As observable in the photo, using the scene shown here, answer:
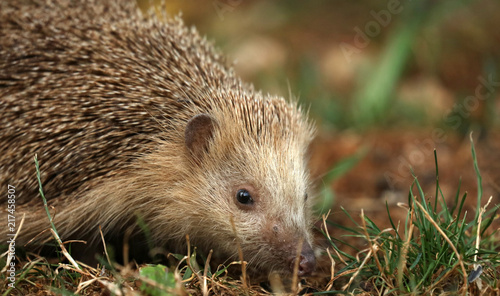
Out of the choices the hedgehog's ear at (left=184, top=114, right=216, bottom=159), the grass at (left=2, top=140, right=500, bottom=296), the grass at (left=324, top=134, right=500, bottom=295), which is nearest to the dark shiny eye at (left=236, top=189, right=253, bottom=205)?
the hedgehog's ear at (left=184, top=114, right=216, bottom=159)

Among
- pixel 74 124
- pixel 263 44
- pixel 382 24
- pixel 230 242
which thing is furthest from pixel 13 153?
pixel 382 24

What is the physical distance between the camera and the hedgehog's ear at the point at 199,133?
409 centimetres

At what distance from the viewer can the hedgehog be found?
398 centimetres

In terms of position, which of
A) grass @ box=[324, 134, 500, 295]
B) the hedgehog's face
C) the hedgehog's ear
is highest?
the hedgehog's ear

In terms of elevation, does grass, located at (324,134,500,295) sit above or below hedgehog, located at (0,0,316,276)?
below

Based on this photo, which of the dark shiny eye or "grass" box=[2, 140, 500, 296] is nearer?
"grass" box=[2, 140, 500, 296]

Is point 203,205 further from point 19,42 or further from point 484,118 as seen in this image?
point 484,118

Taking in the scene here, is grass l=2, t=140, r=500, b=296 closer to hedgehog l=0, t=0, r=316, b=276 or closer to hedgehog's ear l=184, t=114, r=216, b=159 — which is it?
hedgehog l=0, t=0, r=316, b=276

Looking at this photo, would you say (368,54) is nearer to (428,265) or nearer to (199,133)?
(199,133)

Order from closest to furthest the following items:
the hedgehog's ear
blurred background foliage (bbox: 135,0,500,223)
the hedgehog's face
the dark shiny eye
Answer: the hedgehog's face, the dark shiny eye, the hedgehog's ear, blurred background foliage (bbox: 135,0,500,223)

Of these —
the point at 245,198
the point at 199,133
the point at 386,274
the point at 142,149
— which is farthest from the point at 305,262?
the point at 142,149

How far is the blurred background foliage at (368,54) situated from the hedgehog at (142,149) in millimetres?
2406

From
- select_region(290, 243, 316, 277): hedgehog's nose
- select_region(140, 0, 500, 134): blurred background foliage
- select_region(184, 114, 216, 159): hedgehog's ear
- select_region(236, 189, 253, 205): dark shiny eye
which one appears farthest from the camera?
select_region(140, 0, 500, 134): blurred background foliage

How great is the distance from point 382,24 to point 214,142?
20.8 feet
